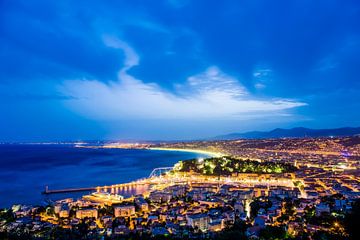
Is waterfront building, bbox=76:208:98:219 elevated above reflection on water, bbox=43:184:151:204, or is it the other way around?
waterfront building, bbox=76:208:98:219

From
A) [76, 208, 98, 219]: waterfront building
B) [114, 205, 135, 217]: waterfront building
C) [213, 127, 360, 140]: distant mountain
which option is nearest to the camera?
[76, 208, 98, 219]: waterfront building

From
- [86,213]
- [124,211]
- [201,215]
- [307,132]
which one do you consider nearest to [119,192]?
[124,211]

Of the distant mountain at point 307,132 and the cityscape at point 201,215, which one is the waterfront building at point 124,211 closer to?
the cityscape at point 201,215

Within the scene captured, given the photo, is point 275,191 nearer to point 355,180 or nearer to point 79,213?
point 355,180

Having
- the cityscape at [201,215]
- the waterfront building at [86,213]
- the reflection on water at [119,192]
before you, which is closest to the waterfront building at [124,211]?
the cityscape at [201,215]

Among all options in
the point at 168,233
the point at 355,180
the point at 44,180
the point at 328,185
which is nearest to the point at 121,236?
the point at 168,233

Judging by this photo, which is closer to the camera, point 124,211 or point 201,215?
point 201,215

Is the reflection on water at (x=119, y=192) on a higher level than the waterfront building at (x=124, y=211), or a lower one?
lower

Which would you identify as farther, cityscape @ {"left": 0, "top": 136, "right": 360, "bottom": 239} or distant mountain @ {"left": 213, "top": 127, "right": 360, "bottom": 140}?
distant mountain @ {"left": 213, "top": 127, "right": 360, "bottom": 140}

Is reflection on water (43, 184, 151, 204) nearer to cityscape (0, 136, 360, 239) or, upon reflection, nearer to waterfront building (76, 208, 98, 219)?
cityscape (0, 136, 360, 239)

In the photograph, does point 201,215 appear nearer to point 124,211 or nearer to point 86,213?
point 124,211

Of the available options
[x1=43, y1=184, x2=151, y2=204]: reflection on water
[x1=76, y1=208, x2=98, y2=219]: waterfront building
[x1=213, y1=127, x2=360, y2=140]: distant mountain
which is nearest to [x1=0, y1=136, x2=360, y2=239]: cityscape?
[x1=76, y1=208, x2=98, y2=219]: waterfront building
